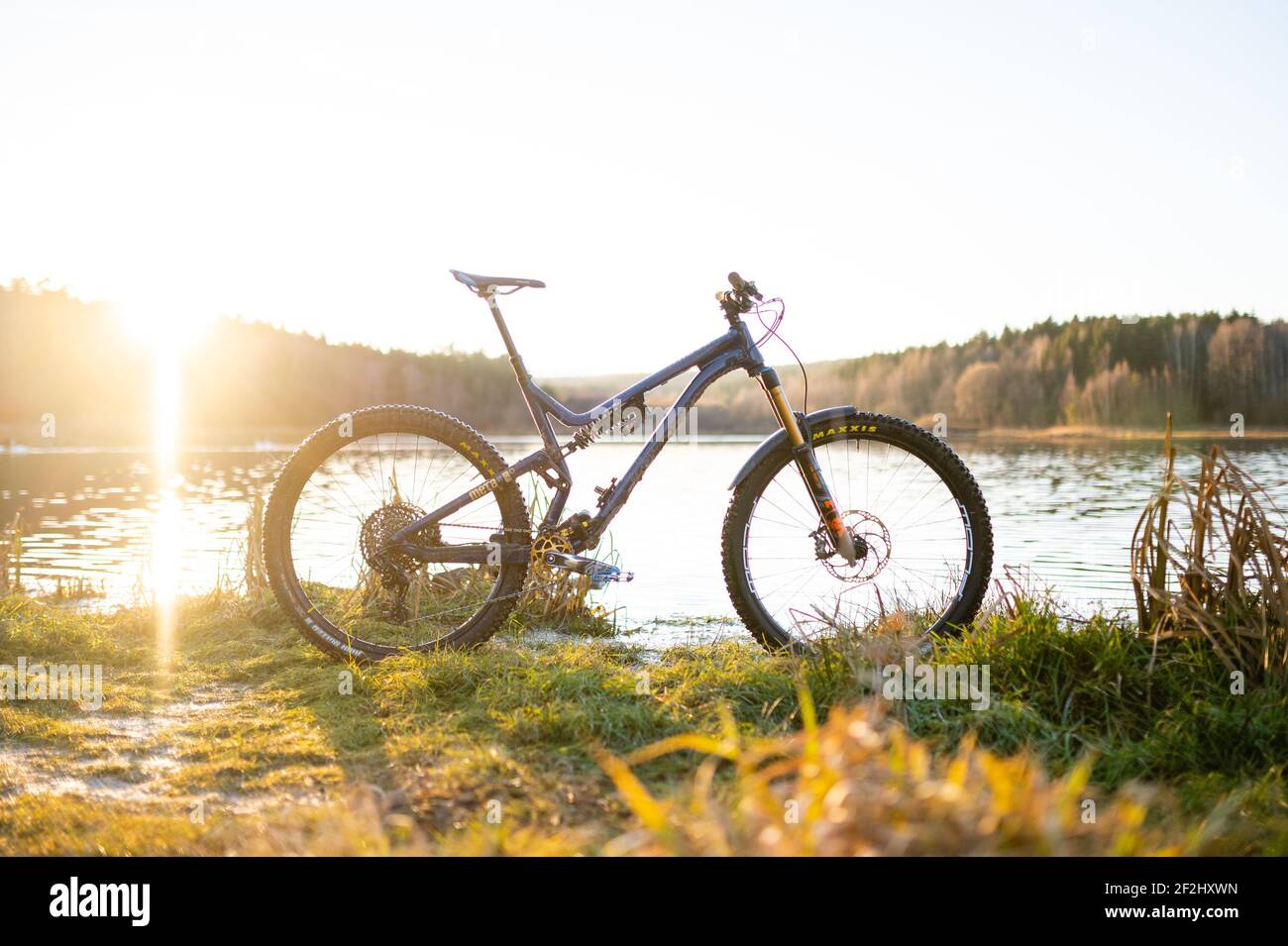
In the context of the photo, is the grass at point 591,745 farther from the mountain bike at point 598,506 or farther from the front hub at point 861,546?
the front hub at point 861,546

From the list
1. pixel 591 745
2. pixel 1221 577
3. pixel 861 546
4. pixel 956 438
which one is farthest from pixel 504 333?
pixel 956 438

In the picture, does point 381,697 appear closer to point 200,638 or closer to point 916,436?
point 200,638

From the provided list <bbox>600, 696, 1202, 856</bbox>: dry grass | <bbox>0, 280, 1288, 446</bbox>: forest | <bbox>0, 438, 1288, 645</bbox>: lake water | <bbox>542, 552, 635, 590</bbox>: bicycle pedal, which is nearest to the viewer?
<bbox>600, 696, 1202, 856</bbox>: dry grass

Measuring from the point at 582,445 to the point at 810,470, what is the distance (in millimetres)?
1024

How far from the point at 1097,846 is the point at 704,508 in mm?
14537

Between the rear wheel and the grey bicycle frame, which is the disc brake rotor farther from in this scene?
the rear wheel

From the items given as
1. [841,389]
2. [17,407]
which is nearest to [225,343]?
[17,407]

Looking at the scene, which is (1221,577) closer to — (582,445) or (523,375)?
(582,445)

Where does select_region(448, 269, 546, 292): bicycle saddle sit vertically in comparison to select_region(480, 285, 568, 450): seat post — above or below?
above

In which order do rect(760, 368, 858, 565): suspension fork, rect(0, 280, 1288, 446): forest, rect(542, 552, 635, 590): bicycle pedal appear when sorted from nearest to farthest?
rect(760, 368, 858, 565): suspension fork
rect(542, 552, 635, 590): bicycle pedal
rect(0, 280, 1288, 446): forest

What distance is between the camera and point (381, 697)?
3549 mm

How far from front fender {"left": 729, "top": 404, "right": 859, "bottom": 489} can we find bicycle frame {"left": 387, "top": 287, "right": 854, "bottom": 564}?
5cm

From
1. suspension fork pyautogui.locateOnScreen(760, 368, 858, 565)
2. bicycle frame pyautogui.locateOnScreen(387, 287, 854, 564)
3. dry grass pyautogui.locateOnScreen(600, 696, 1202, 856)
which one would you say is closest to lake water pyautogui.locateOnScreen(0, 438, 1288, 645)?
bicycle frame pyautogui.locateOnScreen(387, 287, 854, 564)

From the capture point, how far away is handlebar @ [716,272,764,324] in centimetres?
416
